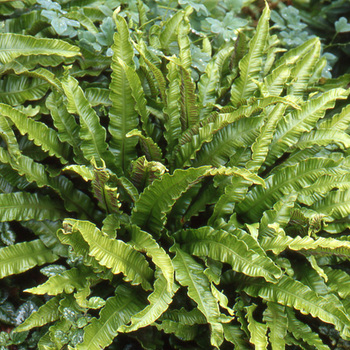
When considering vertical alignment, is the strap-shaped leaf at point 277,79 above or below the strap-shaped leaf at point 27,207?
above

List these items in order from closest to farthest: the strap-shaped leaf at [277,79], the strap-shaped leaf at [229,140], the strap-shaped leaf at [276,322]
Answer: the strap-shaped leaf at [276,322], the strap-shaped leaf at [229,140], the strap-shaped leaf at [277,79]

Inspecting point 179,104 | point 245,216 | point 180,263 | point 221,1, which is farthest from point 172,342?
point 221,1

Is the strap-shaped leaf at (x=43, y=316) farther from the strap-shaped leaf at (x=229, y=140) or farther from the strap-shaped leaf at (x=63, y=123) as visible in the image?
the strap-shaped leaf at (x=229, y=140)

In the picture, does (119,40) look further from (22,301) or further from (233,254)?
(22,301)

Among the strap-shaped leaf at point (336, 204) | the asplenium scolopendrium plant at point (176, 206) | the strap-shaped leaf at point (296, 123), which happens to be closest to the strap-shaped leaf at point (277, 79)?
the asplenium scolopendrium plant at point (176, 206)

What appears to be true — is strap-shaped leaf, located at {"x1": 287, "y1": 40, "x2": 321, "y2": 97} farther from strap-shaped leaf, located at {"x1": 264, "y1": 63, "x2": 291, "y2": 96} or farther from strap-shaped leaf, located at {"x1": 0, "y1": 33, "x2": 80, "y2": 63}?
strap-shaped leaf, located at {"x1": 0, "y1": 33, "x2": 80, "y2": 63}

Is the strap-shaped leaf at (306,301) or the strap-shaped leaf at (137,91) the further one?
the strap-shaped leaf at (137,91)

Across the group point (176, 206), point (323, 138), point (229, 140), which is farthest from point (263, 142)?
point (176, 206)

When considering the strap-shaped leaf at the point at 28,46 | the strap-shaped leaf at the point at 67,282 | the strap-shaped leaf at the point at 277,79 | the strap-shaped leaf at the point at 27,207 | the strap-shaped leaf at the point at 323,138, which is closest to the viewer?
the strap-shaped leaf at the point at 67,282
